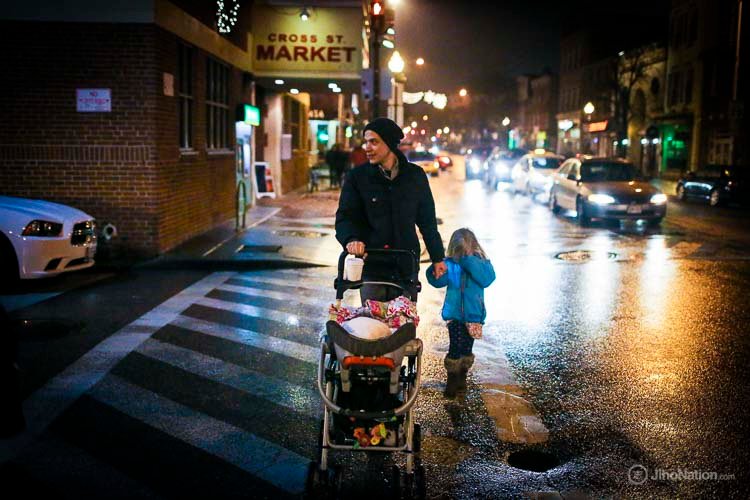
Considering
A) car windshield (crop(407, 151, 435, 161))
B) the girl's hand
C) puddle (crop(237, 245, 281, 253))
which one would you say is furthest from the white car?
car windshield (crop(407, 151, 435, 161))

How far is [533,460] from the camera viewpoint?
17.1ft

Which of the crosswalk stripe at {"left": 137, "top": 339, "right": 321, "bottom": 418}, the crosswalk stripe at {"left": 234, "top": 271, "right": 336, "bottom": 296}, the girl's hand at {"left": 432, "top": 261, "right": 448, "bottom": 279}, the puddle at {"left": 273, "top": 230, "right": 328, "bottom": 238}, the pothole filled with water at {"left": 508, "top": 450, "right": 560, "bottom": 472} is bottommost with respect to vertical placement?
the crosswalk stripe at {"left": 234, "top": 271, "right": 336, "bottom": 296}

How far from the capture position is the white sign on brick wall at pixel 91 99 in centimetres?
1297

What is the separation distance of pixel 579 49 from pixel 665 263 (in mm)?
63208

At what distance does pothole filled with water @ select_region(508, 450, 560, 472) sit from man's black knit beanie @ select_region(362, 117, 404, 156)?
2.11m

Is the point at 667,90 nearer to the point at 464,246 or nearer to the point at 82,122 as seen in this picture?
the point at 82,122

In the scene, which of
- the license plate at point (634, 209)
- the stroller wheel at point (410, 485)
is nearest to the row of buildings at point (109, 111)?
the stroller wheel at point (410, 485)

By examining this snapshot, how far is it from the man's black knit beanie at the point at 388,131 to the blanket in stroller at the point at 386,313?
3.69 feet

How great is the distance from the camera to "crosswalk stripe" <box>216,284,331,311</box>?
404 inches

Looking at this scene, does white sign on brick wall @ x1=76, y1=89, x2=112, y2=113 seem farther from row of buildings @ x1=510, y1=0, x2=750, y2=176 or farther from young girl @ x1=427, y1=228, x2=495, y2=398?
row of buildings @ x1=510, y1=0, x2=750, y2=176

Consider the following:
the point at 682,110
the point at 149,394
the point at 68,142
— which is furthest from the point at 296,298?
the point at 682,110

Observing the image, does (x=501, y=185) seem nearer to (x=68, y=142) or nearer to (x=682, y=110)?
(x=682, y=110)

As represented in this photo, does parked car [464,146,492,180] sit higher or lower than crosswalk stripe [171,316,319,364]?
higher

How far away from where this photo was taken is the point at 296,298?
10.6 m
